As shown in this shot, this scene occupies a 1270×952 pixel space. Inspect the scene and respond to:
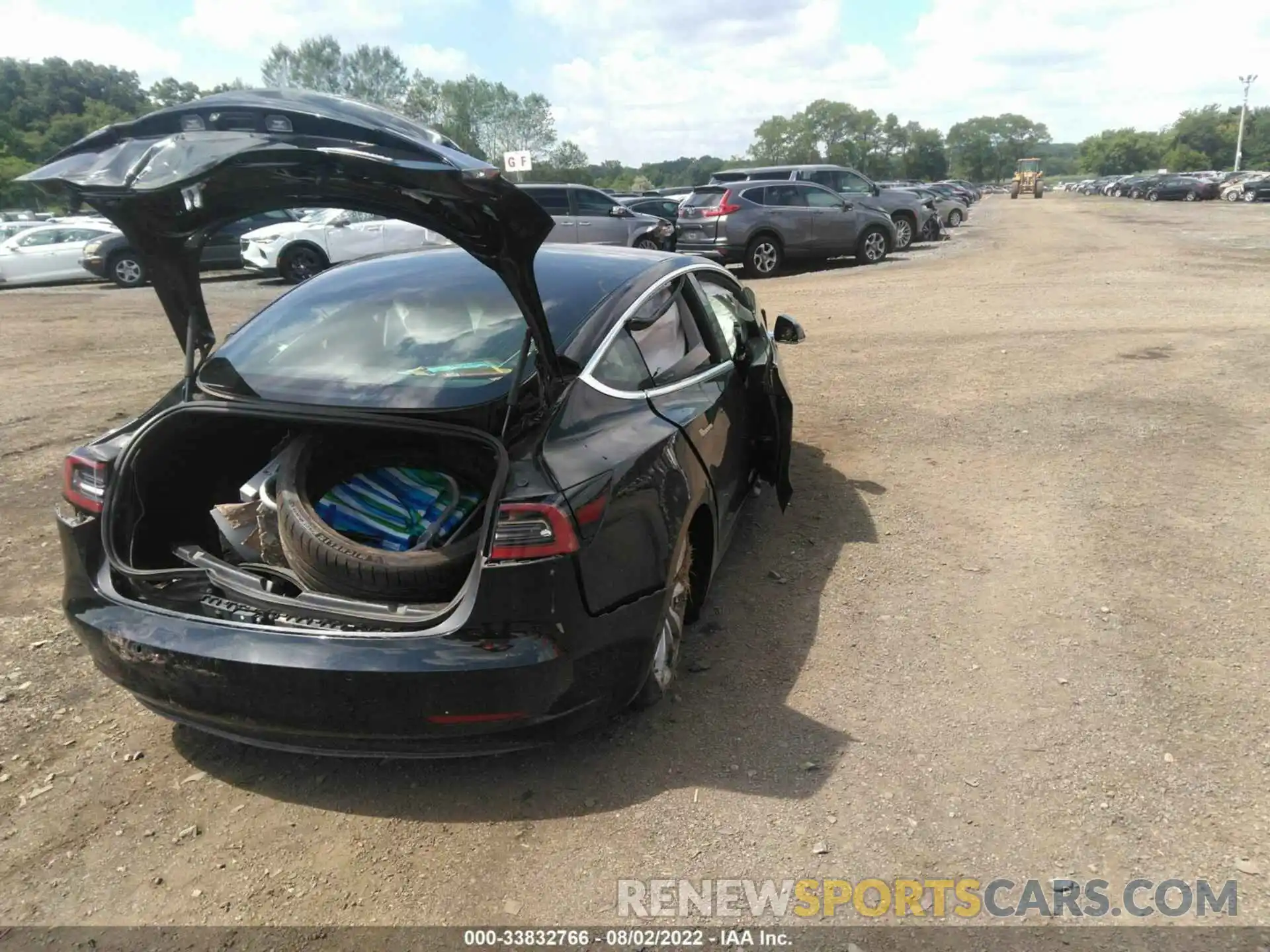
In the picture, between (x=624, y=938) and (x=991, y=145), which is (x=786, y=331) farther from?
(x=991, y=145)

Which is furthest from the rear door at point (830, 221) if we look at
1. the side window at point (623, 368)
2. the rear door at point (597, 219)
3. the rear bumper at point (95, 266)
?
the side window at point (623, 368)

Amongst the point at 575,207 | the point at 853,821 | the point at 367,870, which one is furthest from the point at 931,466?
the point at 575,207

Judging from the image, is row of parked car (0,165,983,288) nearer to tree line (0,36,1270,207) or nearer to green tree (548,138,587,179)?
tree line (0,36,1270,207)

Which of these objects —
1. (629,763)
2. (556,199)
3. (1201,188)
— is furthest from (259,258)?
(1201,188)

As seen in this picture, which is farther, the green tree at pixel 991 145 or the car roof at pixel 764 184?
the green tree at pixel 991 145

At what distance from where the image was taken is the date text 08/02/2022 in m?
2.38

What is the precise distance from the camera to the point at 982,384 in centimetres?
780

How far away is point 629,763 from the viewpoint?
Answer: 3.05 meters

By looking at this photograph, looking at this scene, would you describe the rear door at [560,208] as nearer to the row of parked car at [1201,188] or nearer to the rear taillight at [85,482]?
the rear taillight at [85,482]

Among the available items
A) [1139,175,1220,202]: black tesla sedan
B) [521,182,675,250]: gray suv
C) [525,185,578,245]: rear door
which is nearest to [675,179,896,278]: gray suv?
[521,182,675,250]: gray suv

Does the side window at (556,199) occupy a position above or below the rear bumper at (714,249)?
above

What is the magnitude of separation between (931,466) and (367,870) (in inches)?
172

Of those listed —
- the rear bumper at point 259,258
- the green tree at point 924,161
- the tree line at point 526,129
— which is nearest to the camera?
the rear bumper at point 259,258

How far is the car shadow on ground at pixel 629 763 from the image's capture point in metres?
2.90
